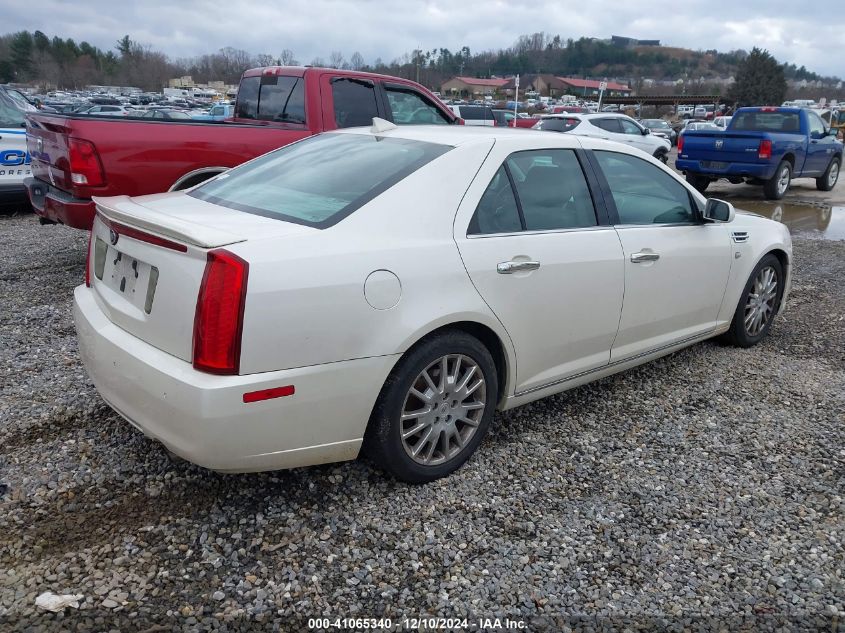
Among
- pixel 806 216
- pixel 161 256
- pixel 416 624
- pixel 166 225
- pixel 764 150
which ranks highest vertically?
pixel 764 150

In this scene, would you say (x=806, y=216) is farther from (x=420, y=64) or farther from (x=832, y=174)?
(x=420, y=64)

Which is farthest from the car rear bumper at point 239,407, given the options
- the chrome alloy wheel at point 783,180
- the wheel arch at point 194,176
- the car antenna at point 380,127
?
the chrome alloy wheel at point 783,180

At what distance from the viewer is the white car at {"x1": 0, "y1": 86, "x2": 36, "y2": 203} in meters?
8.19

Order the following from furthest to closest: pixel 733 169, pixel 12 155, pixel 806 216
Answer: pixel 733 169, pixel 806 216, pixel 12 155

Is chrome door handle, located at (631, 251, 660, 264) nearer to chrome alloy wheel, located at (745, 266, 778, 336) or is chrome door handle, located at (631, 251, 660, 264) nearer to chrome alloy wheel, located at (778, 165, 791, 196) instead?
chrome alloy wheel, located at (745, 266, 778, 336)

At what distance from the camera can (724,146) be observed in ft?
42.2

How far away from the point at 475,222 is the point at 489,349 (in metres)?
0.60

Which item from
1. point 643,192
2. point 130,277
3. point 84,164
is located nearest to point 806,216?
point 643,192

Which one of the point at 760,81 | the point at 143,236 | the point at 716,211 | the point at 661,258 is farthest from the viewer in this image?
the point at 760,81

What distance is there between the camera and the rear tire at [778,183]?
1292cm

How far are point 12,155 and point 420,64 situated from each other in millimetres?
111887

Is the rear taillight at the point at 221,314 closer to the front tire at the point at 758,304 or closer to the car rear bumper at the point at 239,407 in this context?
the car rear bumper at the point at 239,407

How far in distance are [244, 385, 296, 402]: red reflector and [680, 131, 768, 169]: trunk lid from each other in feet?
41.0

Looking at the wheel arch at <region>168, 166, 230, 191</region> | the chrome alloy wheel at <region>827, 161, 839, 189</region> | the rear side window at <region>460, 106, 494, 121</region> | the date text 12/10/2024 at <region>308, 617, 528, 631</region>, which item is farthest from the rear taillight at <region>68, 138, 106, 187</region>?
the rear side window at <region>460, 106, 494, 121</region>
